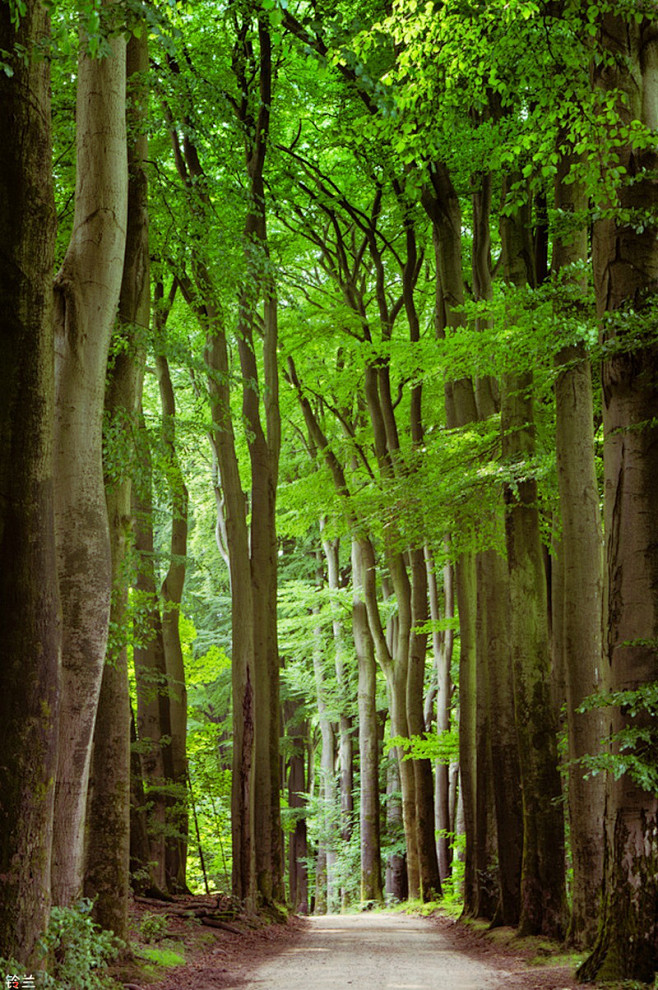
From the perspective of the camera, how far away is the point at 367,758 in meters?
21.9

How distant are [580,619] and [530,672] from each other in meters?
1.93

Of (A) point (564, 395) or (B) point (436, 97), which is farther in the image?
(A) point (564, 395)

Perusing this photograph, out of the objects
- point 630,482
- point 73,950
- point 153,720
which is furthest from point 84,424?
point 153,720

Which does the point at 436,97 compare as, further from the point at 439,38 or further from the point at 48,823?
the point at 48,823

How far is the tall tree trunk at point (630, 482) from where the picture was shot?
21.7ft

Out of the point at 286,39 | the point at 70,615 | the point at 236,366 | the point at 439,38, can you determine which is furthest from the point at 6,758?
the point at 236,366

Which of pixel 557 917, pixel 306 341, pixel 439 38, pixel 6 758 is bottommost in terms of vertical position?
pixel 557 917

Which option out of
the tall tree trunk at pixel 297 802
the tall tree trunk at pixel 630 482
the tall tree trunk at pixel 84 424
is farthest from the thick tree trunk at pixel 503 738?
the tall tree trunk at pixel 297 802

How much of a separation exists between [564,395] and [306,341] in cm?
1082

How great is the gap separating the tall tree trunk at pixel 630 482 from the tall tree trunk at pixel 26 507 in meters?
3.93

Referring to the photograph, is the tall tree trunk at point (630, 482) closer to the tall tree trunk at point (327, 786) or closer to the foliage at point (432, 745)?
the foliage at point (432, 745)

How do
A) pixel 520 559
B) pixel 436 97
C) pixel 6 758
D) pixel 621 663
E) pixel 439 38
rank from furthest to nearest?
pixel 520 559 < pixel 436 97 < pixel 439 38 < pixel 621 663 < pixel 6 758

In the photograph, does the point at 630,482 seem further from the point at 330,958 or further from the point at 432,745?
the point at 432,745

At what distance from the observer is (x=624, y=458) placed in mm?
7309
